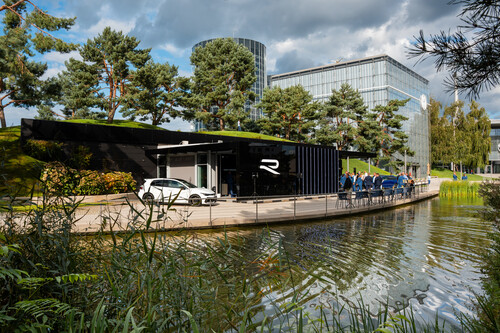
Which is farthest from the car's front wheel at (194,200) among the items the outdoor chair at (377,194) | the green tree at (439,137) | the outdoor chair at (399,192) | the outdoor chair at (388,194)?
the green tree at (439,137)

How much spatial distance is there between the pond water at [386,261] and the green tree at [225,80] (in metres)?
31.3

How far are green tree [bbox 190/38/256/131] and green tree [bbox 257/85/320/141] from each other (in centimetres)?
302

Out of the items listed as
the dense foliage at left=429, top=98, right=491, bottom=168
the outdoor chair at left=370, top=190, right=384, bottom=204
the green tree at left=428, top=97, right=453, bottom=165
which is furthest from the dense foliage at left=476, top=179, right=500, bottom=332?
the green tree at left=428, top=97, right=453, bottom=165

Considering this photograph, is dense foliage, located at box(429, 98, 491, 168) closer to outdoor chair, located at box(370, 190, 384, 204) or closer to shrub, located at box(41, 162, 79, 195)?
outdoor chair, located at box(370, 190, 384, 204)

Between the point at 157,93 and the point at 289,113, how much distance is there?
54.7 feet

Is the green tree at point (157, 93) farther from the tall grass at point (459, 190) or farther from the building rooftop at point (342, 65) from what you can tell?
the building rooftop at point (342, 65)

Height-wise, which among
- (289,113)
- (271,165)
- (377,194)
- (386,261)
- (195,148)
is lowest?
(386,261)

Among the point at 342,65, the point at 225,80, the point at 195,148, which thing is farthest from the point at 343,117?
the point at 195,148

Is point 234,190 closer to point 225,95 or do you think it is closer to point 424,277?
point 424,277

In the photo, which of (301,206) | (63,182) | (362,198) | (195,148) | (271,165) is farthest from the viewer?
(271,165)

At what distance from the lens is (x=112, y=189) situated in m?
19.6

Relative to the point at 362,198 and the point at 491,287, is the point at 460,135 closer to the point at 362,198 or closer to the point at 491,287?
the point at 362,198

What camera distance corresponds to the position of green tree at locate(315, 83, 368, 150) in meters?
46.1

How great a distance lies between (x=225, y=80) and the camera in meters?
44.2
